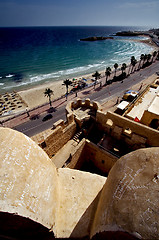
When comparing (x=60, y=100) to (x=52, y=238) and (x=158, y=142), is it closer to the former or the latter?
(x=158, y=142)

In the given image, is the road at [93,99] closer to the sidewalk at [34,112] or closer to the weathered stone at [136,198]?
the sidewalk at [34,112]

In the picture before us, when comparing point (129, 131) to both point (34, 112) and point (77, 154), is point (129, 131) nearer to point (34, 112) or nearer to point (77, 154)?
point (77, 154)

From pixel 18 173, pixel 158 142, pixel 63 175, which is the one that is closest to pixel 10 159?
pixel 18 173

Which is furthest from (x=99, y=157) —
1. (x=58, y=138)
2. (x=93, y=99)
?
(x=93, y=99)

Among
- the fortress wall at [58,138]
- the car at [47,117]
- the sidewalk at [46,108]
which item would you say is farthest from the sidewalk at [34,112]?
the fortress wall at [58,138]

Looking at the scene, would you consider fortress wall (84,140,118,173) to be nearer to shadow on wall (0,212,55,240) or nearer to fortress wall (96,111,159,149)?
fortress wall (96,111,159,149)

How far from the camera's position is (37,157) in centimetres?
618

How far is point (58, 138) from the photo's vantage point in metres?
15.2

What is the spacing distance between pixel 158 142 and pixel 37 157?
1148cm

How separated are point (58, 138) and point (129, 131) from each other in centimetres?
886

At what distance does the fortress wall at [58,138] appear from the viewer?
1411cm

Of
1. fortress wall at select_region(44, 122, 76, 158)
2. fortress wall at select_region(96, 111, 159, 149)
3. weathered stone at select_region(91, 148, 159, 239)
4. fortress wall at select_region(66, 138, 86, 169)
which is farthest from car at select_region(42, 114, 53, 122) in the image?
weathered stone at select_region(91, 148, 159, 239)

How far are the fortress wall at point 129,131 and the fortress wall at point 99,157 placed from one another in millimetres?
2847

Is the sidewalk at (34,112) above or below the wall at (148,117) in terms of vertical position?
below
